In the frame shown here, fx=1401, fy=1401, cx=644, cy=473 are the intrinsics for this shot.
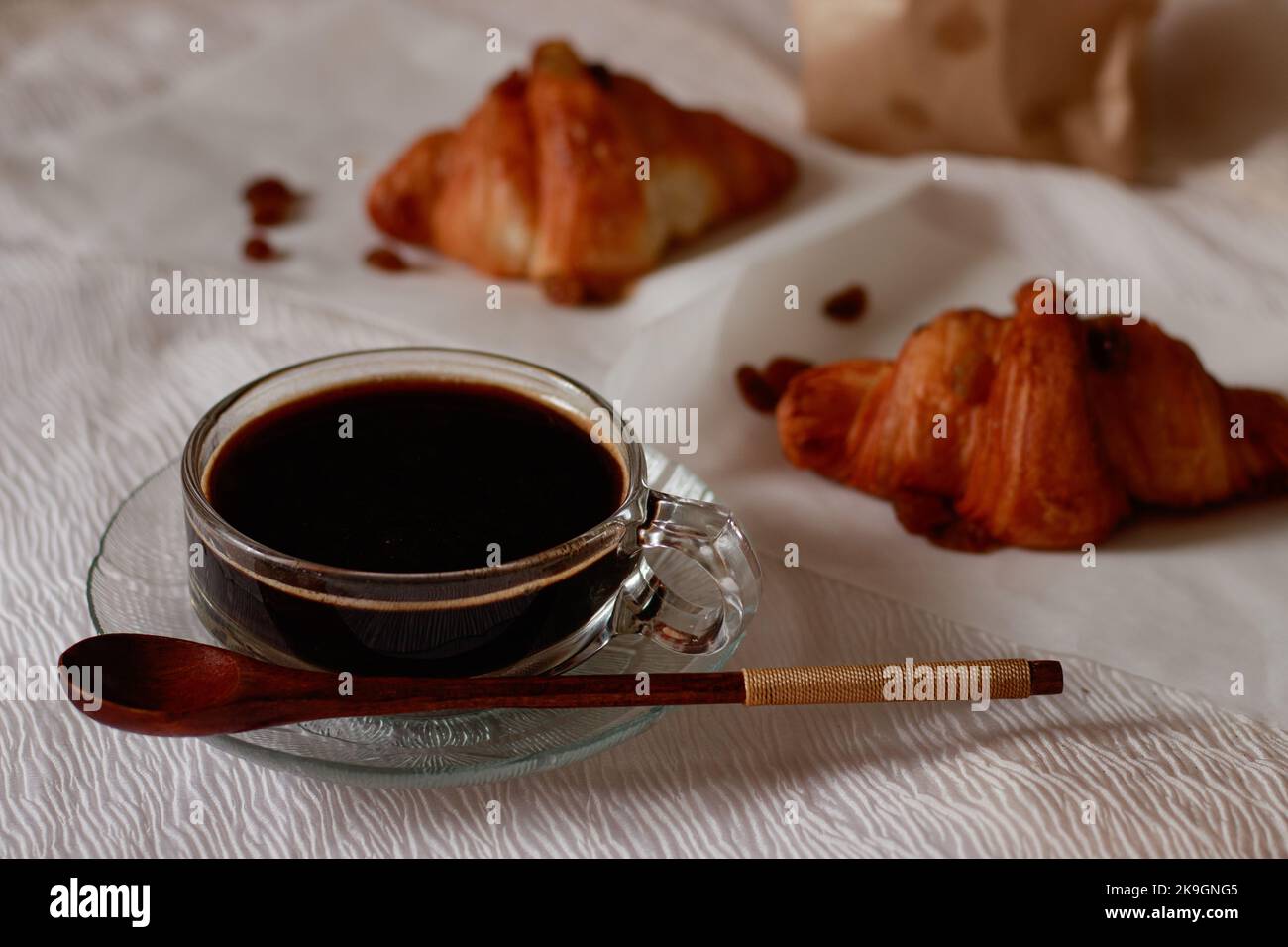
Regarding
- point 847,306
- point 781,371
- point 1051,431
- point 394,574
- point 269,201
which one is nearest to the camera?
point 394,574

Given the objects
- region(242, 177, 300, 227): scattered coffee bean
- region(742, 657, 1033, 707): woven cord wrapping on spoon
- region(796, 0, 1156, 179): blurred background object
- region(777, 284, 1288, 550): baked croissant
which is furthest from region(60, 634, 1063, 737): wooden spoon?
region(796, 0, 1156, 179): blurred background object

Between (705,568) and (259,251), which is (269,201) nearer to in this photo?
(259,251)

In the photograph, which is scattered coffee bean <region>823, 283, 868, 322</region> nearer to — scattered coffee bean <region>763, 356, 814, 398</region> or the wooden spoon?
scattered coffee bean <region>763, 356, 814, 398</region>

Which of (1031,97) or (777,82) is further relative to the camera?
→ (777,82)

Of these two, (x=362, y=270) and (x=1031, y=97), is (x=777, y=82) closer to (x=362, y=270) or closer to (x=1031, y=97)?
(x=1031, y=97)

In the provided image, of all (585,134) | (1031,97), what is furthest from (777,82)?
(585,134)

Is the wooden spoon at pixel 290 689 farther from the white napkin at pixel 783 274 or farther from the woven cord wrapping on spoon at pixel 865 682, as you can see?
the white napkin at pixel 783 274

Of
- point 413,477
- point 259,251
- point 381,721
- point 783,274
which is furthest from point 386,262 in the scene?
point 381,721

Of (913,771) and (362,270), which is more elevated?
(362,270)
